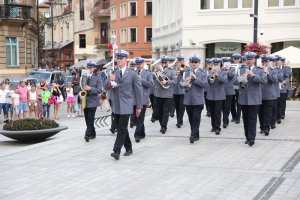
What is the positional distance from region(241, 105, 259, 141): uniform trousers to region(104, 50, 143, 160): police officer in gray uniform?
8.19 ft

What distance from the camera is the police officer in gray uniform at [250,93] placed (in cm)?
1126

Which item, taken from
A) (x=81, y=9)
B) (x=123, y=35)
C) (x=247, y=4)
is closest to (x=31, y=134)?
(x=247, y=4)

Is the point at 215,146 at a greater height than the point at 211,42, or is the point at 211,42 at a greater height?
the point at 211,42

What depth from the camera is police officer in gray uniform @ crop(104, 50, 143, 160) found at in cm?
995

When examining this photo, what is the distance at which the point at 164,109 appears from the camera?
13.9 metres

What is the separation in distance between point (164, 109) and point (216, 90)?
4.62 feet

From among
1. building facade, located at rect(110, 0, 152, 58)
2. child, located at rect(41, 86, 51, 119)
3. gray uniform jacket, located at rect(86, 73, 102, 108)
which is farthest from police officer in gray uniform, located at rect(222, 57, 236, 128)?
building facade, located at rect(110, 0, 152, 58)

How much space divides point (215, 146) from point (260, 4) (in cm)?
2395

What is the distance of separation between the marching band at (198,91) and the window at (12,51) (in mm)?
21380

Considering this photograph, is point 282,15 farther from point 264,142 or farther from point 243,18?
point 264,142

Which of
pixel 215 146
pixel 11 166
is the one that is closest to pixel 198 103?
pixel 215 146

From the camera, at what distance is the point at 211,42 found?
35.1 meters

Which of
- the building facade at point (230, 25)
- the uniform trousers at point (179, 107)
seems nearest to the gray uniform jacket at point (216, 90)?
the uniform trousers at point (179, 107)

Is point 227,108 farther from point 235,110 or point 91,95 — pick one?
point 91,95
